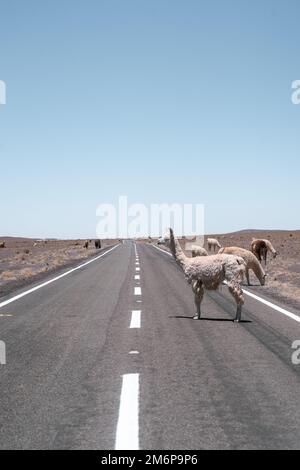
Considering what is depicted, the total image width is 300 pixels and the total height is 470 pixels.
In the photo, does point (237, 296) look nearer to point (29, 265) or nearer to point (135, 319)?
point (135, 319)

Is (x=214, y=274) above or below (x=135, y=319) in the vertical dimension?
above

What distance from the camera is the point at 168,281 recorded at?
68.9 ft

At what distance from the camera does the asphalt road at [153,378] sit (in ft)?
15.4

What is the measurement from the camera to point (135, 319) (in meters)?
11.3

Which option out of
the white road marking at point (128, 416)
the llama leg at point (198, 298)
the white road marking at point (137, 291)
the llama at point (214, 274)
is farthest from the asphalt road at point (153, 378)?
the white road marking at point (137, 291)

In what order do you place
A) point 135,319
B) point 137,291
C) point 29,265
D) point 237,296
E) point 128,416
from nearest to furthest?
point 128,416 < point 237,296 < point 135,319 < point 137,291 < point 29,265

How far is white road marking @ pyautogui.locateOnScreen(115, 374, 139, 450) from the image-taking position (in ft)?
14.6

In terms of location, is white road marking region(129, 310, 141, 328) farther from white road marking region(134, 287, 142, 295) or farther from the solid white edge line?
white road marking region(134, 287, 142, 295)

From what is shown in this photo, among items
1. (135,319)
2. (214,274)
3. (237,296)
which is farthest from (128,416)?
(214,274)

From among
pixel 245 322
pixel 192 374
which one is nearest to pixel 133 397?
pixel 192 374

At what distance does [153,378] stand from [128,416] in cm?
146

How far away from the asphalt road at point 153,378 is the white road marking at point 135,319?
0.33 feet

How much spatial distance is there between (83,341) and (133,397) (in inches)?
133

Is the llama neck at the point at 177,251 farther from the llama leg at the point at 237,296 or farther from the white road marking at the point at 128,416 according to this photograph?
the white road marking at the point at 128,416
